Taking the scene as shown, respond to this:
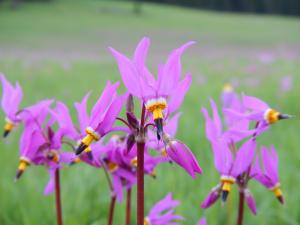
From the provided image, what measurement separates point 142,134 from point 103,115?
54 mm

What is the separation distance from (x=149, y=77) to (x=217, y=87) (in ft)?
13.7

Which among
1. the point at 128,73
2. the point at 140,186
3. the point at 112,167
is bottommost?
the point at 112,167

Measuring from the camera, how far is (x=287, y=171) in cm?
202

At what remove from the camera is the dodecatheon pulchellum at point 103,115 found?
542 mm

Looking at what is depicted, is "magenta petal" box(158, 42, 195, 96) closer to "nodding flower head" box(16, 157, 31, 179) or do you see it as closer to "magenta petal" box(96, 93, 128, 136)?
"magenta petal" box(96, 93, 128, 136)

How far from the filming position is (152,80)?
0.56 meters

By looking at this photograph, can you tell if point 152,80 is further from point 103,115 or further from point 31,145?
→ point 31,145

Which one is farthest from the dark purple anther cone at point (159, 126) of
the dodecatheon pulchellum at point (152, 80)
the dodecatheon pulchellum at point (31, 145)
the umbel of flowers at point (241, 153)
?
the dodecatheon pulchellum at point (31, 145)

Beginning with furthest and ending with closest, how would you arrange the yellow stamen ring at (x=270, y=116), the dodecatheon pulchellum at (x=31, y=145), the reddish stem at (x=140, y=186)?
the dodecatheon pulchellum at (x=31, y=145) < the yellow stamen ring at (x=270, y=116) < the reddish stem at (x=140, y=186)

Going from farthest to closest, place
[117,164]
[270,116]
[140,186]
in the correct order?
[117,164] → [270,116] → [140,186]

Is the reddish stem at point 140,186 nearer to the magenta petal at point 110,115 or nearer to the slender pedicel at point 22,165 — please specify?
the magenta petal at point 110,115

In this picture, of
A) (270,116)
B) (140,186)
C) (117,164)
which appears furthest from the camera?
(117,164)

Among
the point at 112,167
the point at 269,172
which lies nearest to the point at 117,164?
the point at 112,167

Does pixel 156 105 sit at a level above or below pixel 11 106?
above
